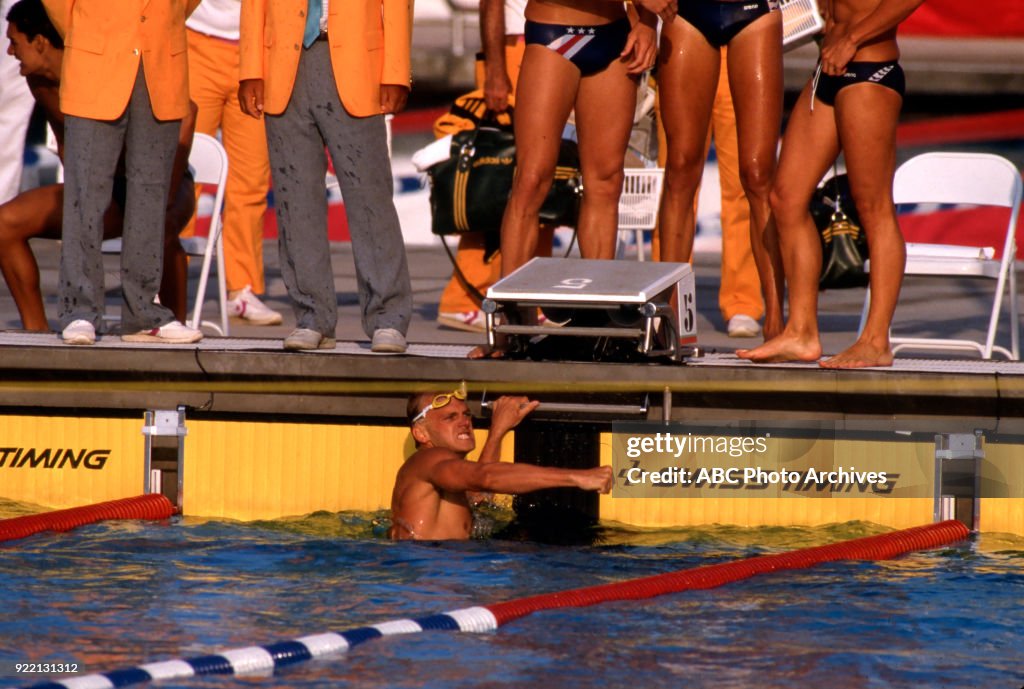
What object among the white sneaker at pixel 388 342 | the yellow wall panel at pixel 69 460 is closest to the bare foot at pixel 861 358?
the white sneaker at pixel 388 342

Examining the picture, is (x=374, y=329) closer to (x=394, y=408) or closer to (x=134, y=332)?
(x=394, y=408)

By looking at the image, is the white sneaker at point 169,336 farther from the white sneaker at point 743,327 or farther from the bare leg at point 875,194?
the white sneaker at point 743,327

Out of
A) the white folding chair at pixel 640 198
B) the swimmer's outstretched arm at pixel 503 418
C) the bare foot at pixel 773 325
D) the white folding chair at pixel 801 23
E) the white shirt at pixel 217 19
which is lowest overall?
the swimmer's outstretched arm at pixel 503 418

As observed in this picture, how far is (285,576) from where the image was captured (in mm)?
5457

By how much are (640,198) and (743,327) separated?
0.86m

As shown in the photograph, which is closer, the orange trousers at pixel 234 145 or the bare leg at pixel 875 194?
the bare leg at pixel 875 194

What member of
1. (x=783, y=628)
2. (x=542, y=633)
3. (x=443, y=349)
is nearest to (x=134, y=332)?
(x=443, y=349)

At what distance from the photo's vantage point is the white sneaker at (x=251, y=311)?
344 inches

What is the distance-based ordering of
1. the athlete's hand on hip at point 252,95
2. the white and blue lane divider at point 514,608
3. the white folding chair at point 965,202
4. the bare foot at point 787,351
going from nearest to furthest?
the white and blue lane divider at point 514,608 < the bare foot at point 787,351 < the athlete's hand on hip at point 252,95 < the white folding chair at point 965,202

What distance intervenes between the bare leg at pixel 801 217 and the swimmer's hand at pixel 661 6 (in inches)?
23.2

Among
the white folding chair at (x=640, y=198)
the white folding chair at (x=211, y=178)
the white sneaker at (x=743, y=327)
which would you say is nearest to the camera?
the white folding chair at (x=211, y=178)

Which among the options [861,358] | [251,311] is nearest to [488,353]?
[861,358]

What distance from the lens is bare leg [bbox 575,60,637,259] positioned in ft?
20.2

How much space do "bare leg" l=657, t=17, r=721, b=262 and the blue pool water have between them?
128 centimetres
